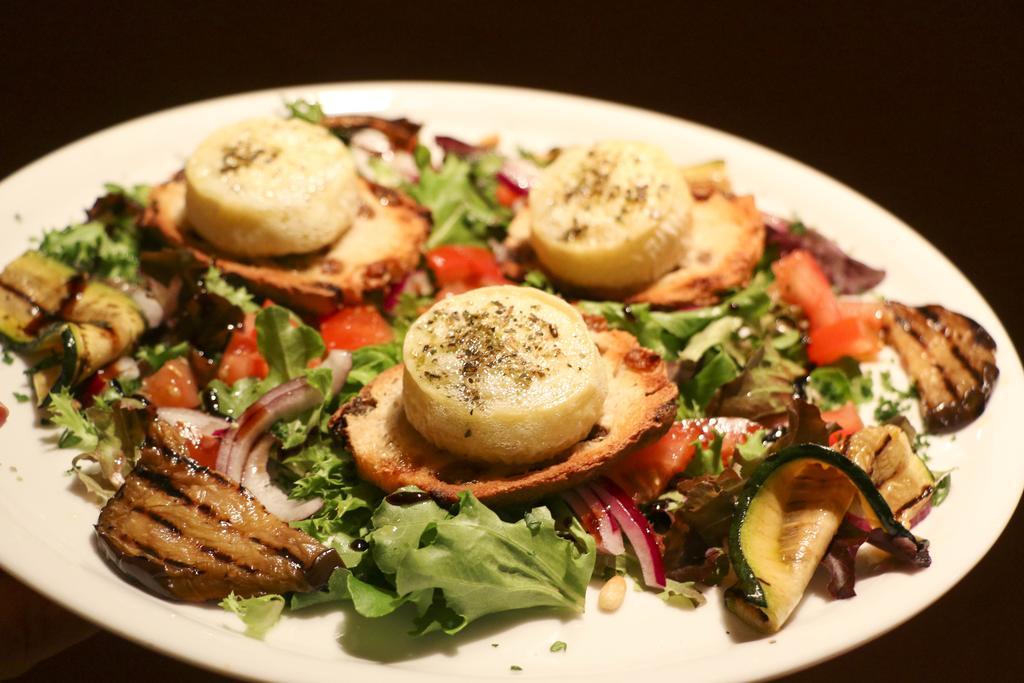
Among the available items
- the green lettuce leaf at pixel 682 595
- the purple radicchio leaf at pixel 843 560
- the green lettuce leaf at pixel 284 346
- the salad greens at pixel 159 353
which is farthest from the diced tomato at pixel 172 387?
the purple radicchio leaf at pixel 843 560

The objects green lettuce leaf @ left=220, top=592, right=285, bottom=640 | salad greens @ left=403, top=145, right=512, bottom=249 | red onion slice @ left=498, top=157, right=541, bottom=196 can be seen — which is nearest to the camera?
green lettuce leaf @ left=220, top=592, right=285, bottom=640

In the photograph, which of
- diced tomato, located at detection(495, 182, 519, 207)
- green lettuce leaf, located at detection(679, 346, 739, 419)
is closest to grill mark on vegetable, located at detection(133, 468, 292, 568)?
green lettuce leaf, located at detection(679, 346, 739, 419)

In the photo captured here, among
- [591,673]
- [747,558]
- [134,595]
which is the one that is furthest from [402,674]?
[747,558]

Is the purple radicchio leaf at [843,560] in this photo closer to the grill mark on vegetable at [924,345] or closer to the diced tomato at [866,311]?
the grill mark on vegetable at [924,345]

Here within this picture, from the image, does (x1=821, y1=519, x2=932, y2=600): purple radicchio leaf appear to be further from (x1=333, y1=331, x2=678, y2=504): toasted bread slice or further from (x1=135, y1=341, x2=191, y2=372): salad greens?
(x1=135, y1=341, x2=191, y2=372): salad greens

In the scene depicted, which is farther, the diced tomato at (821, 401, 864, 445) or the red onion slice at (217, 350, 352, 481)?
the diced tomato at (821, 401, 864, 445)

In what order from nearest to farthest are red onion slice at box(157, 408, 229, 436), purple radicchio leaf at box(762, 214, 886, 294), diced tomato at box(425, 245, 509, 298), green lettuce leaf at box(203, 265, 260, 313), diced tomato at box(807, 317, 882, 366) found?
red onion slice at box(157, 408, 229, 436), green lettuce leaf at box(203, 265, 260, 313), diced tomato at box(807, 317, 882, 366), diced tomato at box(425, 245, 509, 298), purple radicchio leaf at box(762, 214, 886, 294)
